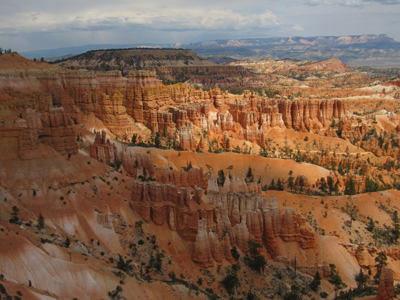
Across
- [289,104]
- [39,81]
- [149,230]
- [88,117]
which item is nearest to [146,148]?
[88,117]

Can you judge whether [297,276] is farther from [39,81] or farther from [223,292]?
[39,81]

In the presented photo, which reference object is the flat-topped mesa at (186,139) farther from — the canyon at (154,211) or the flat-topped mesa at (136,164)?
the flat-topped mesa at (136,164)

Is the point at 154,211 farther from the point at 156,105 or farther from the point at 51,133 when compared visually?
the point at 156,105

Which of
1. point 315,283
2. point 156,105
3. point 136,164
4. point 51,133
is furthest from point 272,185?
point 51,133

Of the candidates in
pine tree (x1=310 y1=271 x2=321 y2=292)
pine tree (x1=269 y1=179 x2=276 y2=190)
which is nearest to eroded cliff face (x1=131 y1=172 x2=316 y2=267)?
pine tree (x1=310 y1=271 x2=321 y2=292)

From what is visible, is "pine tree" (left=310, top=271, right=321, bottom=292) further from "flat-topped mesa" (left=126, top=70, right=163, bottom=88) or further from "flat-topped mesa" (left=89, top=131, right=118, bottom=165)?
"flat-topped mesa" (left=126, top=70, right=163, bottom=88)
